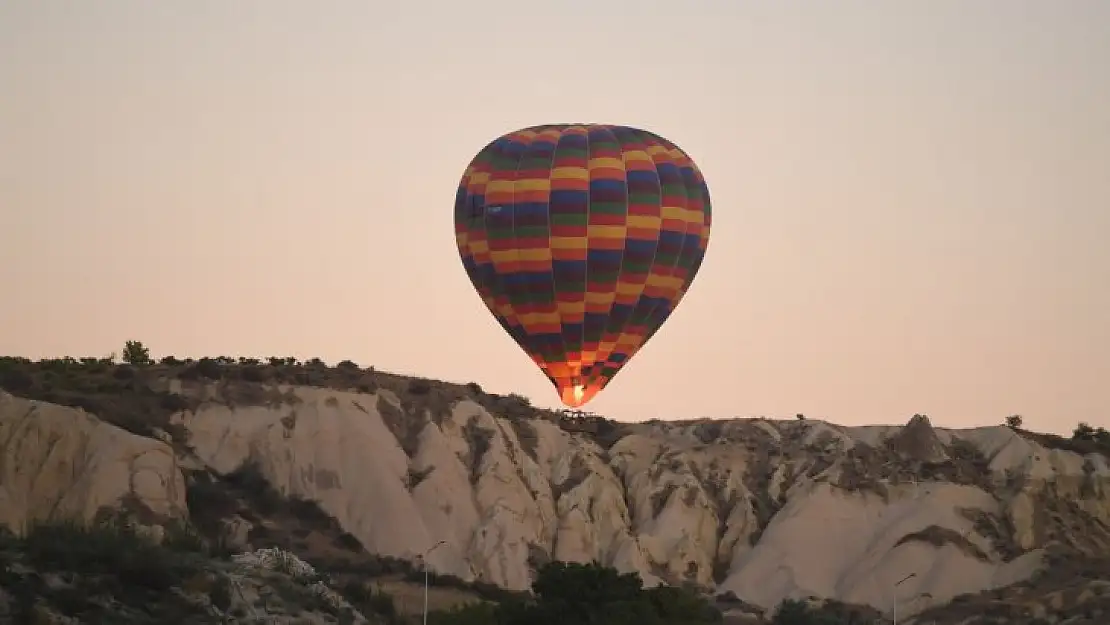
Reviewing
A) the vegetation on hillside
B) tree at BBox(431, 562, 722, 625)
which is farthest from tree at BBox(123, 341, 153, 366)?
tree at BBox(431, 562, 722, 625)

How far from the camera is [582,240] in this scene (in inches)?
3691

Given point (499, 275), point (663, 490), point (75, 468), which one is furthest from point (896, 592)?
point (75, 468)

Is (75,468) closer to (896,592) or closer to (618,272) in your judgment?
(618,272)

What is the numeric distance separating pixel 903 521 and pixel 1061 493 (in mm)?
7249

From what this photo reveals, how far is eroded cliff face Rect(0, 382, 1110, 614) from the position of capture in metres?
98.4

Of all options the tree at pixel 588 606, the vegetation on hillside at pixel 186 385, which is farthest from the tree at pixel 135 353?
the tree at pixel 588 606

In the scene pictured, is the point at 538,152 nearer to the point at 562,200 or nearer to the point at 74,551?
the point at 562,200

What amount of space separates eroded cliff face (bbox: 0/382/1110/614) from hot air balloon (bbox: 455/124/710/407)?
26.6 ft

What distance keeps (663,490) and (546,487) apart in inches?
225

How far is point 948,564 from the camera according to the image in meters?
101

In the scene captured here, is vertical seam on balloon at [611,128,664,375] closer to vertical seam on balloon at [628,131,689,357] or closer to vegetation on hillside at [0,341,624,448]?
vertical seam on balloon at [628,131,689,357]

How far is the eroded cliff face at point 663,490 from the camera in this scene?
323 feet

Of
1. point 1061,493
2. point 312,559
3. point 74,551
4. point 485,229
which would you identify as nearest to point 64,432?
point 312,559

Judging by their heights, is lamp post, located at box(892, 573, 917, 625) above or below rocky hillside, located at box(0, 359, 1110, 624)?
below
